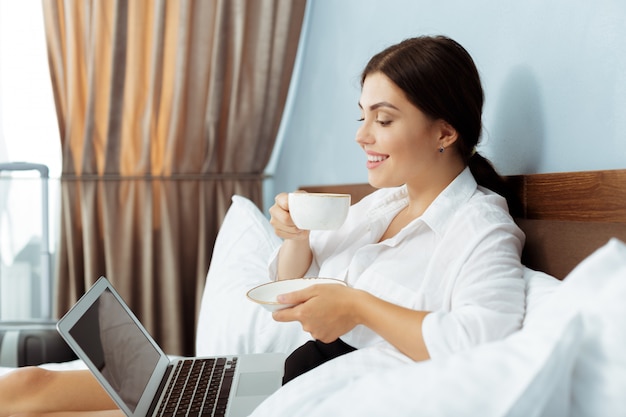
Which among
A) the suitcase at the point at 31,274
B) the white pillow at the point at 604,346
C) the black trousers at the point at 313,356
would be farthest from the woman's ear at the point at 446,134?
the suitcase at the point at 31,274

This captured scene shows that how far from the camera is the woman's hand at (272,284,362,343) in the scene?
92 cm

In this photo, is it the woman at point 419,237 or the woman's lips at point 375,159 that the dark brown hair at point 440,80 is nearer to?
the woman at point 419,237

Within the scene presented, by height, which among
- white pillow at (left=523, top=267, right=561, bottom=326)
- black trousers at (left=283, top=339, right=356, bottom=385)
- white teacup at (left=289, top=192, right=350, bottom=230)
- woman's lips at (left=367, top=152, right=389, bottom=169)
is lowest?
black trousers at (left=283, top=339, right=356, bottom=385)

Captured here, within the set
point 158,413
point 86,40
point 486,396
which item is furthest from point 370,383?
point 86,40

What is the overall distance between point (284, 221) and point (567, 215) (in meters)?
0.58

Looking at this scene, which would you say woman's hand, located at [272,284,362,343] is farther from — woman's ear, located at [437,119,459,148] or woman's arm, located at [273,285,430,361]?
woman's ear, located at [437,119,459,148]

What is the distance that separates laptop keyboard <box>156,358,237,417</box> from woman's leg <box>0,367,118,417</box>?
148mm

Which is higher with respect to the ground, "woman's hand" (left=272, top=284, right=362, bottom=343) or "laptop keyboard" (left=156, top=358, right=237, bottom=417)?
"woman's hand" (left=272, top=284, right=362, bottom=343)

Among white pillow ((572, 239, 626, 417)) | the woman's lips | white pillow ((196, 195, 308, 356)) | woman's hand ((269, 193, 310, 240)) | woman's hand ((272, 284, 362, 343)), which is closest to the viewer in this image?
white pillow ((572, 239, 626, 417))

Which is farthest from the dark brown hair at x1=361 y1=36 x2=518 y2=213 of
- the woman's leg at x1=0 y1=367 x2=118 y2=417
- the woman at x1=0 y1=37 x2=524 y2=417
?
the woman's leg at x1=0 y1=367 x2=118 y2=417

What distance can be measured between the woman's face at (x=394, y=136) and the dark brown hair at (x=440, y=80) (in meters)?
0.02

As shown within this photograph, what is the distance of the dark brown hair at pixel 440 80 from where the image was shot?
110 centimetres

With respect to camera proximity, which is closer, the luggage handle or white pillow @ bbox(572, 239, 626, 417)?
white pillow @ bbox(572, 239, 626, 417)

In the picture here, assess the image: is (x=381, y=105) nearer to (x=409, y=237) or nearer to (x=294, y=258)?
→ (x=409, y=237)
